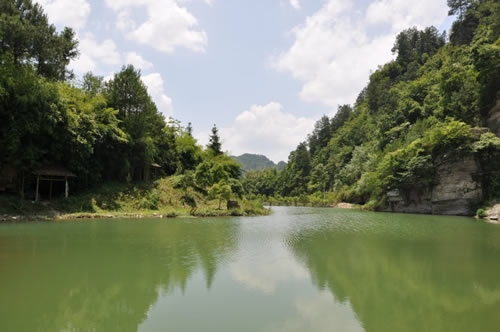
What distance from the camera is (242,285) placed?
8211mm

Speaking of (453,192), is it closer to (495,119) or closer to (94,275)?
(495,119)

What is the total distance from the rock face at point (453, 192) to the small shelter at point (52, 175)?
3385 centimetres

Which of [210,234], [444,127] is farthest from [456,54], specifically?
[210,234]

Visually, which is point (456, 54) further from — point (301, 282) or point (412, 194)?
point (301, 282)

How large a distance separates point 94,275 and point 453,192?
33967mm

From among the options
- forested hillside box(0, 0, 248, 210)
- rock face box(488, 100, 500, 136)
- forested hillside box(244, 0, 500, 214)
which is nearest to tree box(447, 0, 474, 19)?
A: forested hillside box(244, 0, 500, 214)

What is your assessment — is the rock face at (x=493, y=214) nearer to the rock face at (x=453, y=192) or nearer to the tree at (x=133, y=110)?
the rock face at (x=453, y=192)

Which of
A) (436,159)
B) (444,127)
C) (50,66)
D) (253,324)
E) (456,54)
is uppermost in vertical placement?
(456,54)

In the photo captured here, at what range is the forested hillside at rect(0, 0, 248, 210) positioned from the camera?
22.9 metres

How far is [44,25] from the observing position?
2647 cm

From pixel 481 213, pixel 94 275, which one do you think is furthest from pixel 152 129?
pixel 481 213

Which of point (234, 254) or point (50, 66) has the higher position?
point (50, 66)

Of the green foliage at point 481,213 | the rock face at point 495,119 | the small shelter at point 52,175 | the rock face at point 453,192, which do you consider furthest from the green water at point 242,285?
the rock face at point 495,119

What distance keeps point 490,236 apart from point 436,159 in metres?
19.6
